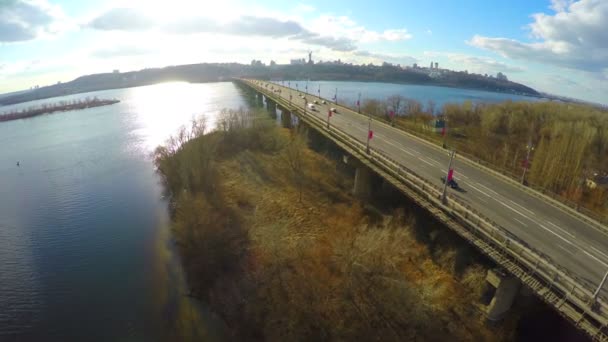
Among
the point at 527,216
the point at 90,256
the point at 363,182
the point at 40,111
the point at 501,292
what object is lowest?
the point at 90,256

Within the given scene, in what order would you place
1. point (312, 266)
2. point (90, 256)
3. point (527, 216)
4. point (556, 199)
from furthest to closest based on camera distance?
point (90, 256), point (556, 199), point (527, 216), point (312, 266)

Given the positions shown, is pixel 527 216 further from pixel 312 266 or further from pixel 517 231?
pixel 312 266

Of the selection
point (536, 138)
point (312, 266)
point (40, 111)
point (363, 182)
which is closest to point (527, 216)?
point (312, 266)

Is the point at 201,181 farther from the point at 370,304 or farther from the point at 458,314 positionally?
the point at 458,314

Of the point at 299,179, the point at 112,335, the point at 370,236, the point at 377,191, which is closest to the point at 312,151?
the point at 299,179

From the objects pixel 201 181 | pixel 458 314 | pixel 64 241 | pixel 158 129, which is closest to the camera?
pixel 458 314

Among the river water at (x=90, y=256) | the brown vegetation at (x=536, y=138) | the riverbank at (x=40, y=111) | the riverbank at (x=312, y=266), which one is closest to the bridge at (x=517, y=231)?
the brown vegetation at (x=536, y=138)
